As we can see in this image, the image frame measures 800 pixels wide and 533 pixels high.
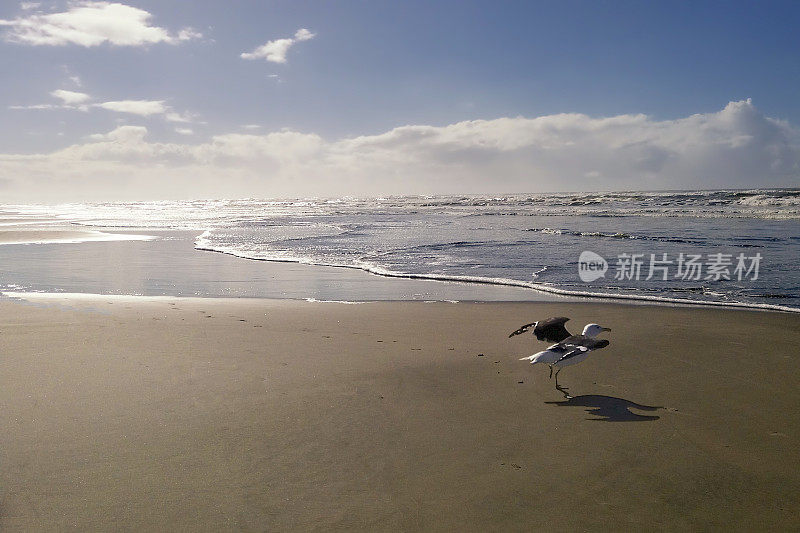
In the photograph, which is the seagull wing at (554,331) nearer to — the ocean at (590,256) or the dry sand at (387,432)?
the dry sand at (387,432)

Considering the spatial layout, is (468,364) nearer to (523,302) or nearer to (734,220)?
(523,302)

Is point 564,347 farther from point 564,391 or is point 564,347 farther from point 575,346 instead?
point 564,391

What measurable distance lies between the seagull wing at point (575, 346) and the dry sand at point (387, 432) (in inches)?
16.1

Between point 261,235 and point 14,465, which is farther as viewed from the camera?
point 261,235

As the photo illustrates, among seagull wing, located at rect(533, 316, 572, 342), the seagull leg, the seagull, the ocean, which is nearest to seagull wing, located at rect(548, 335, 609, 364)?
the seagull

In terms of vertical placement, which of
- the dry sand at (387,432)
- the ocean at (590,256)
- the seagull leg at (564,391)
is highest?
the ocean at (590,256)

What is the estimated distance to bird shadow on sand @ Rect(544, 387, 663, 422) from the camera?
4.76 m

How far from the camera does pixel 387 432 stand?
4418 millimetres

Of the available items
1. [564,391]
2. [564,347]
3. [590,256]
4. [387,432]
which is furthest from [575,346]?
[590,256]

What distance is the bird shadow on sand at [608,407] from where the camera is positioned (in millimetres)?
4762

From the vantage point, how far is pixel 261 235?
2711 cm

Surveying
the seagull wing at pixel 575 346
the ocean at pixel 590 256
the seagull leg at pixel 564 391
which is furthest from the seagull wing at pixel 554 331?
the ocean at pixel 590 256

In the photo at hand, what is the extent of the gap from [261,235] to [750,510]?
25273 millimetres

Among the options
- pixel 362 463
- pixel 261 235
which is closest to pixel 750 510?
pixel 362 463
